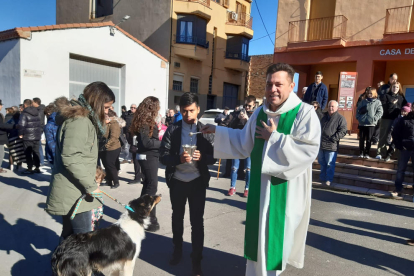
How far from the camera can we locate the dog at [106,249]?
2457mm

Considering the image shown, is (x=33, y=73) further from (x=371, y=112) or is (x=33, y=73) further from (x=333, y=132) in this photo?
(x=371, y=112)

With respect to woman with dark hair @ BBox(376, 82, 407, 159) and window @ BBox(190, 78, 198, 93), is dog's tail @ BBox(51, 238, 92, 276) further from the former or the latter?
window @ BBox(190, 78, 198, 93)

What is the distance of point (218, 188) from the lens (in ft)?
22.8

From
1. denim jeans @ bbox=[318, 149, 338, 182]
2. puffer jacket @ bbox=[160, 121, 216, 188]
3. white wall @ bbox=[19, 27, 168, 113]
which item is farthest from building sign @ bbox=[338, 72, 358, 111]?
white wall @ bbox=[19, 27, 168, 113]

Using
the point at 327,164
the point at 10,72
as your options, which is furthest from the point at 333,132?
the point at 10,72

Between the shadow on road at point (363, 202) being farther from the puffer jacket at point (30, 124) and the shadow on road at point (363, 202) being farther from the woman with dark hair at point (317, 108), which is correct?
the puffer jacket at point (30, 124)

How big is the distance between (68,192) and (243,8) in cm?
2858

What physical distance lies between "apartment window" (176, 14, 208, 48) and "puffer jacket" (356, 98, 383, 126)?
16.6 m

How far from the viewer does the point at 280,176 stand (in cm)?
233

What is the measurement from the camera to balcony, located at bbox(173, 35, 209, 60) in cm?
2150

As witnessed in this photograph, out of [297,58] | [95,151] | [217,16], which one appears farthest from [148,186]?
[217,16]

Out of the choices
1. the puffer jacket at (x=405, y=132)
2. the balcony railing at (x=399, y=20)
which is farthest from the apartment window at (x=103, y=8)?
the puffer jacket at (x=405, y=132)

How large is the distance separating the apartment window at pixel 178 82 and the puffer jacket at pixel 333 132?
16.4 meters

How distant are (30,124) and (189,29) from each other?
16799 mm
